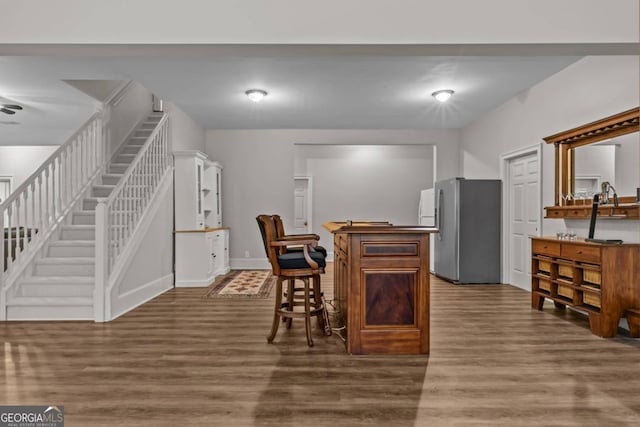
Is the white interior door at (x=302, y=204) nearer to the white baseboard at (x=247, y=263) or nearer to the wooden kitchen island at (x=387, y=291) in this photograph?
the white baseboard at (x=247, y=263)

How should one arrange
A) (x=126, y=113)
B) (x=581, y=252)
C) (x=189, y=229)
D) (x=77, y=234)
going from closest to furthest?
(x=581, y=252) → (x=77, y=234) → (x=189, y=229) → (x=126, y=113)

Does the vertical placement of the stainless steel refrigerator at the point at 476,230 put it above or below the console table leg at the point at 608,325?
above

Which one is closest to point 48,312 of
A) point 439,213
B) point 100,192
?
point 100,192

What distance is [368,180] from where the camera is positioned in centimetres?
996

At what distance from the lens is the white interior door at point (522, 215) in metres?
5.58

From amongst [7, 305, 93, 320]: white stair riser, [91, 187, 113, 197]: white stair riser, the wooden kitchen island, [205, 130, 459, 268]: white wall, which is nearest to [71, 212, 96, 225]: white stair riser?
[91, 187, 113, 197]: white stair riser

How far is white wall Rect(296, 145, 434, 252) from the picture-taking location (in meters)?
9.95

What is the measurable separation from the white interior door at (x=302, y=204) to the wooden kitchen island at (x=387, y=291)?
6746 millimetres

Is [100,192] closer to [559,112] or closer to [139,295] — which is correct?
[139,295]

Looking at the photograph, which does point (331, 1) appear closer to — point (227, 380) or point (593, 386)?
point (227, 380)

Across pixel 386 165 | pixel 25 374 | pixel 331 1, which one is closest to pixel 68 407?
pixel 25 374

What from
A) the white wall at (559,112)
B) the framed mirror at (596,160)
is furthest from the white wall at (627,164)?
the white wall at (559,112)

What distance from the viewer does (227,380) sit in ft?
8.75

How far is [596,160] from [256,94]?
13.8 feet
